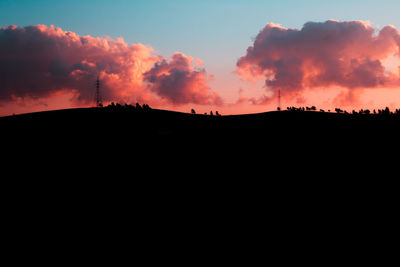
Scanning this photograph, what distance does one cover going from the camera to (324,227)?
Result: 26.3ft

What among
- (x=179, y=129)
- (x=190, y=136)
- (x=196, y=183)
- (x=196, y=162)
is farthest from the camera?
(x=179, y=129)

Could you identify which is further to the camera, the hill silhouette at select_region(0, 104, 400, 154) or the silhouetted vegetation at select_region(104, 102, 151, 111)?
→ the silhouetted vegetation at select_region(104, 102, 151, 111)

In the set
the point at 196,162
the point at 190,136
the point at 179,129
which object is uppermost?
the point at 179,129

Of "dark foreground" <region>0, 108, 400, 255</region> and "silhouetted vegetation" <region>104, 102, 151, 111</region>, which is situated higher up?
"silhouetted vegetation" <region>104, 102, 151, 111</region>

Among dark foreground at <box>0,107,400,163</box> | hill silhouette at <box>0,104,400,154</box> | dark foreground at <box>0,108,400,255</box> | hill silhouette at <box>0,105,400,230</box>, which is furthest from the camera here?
hill silhouette at <box>0,104,400,154</box>

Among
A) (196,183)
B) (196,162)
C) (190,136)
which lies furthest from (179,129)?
(196,183)

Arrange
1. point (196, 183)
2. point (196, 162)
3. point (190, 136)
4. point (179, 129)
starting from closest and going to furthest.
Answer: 1. point (196, 183)
2. point (196, 162)
3. point (190, 136)
4. point (179, 129)

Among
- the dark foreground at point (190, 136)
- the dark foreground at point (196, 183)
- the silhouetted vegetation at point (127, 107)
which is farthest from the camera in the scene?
the silhouetted vegetation at point (127, 107)

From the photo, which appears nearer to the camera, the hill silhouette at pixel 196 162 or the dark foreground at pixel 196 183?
the dark foreground at pixel 196 183

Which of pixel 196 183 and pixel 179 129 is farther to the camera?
pixel 179 129

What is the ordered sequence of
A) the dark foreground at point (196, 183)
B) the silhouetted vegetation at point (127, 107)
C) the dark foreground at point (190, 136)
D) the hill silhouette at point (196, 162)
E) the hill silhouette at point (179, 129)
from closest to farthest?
the dark foreground at point (196, 183) < the hill silhouette at point (196, 162) < the dark foreground at point (190, 136) < the hill silhouette at point (179, 129) < the silhouetted vegetation at point (127, 107)

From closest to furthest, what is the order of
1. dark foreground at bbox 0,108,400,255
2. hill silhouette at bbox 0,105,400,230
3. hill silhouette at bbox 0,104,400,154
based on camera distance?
1. dark foreground at bbox 0,108,400,255
2. hill silhouette at bbox 0,105,400,230
3. hill silhouette at bbox 0,104,400,154

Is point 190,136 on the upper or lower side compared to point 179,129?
lower

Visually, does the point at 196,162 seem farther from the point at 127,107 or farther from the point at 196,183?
the point at 127,107
